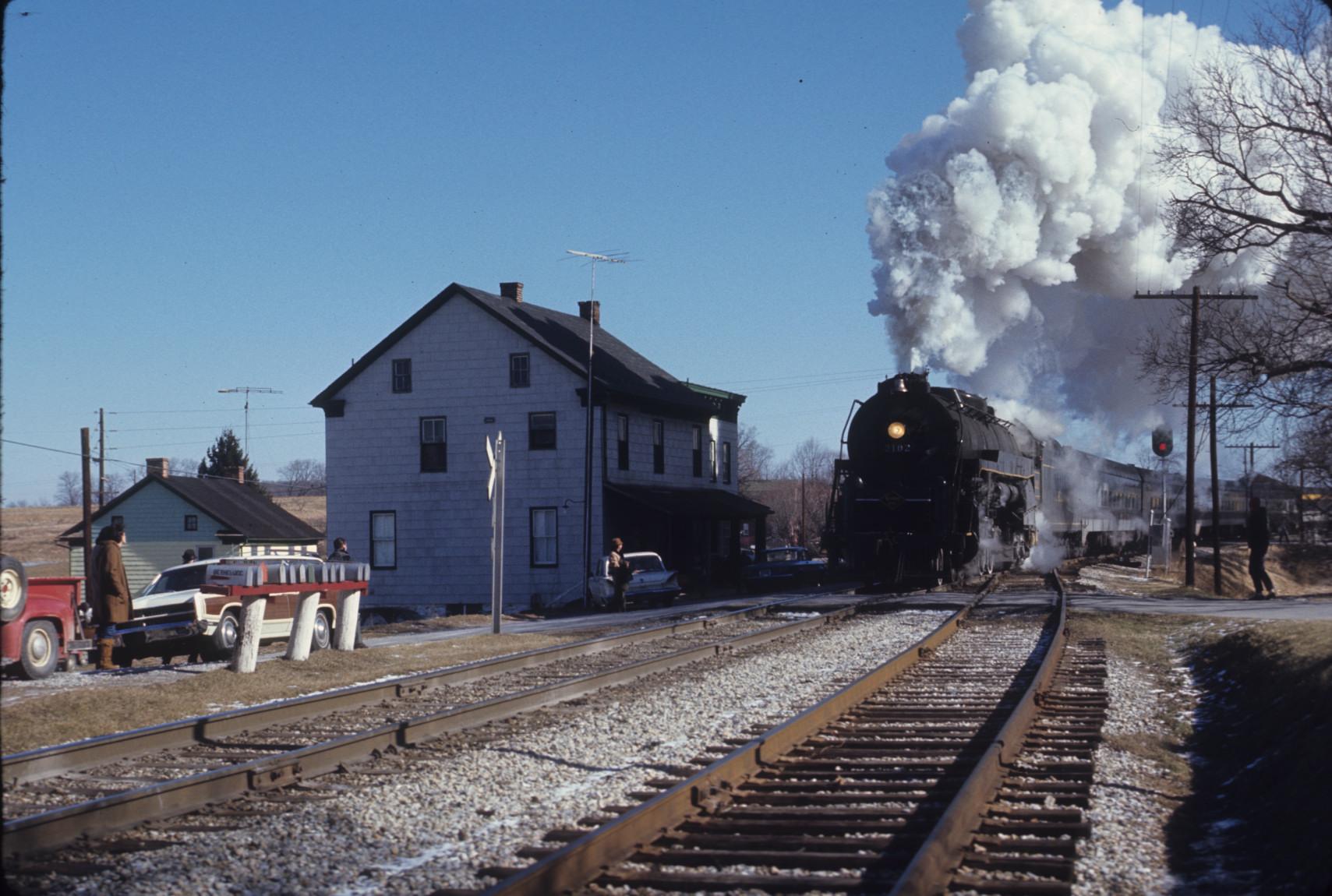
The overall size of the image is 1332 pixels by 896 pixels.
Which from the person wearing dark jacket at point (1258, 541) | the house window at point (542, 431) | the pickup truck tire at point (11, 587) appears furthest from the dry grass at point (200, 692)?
the house window at point (542, 431)

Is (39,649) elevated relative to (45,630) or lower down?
lower down

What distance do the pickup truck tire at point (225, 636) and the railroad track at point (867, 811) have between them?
947cm

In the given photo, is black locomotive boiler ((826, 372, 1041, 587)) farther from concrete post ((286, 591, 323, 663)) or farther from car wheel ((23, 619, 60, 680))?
car wheel ((23, 619, 60, 680))

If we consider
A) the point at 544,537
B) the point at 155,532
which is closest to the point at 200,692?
the point at 544,537

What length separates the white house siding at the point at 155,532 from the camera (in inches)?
2092

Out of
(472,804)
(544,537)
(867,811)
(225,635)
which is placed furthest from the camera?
(544,537)

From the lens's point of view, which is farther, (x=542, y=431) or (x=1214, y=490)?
(x=1214, y=490)

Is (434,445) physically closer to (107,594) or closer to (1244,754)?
(107,594)

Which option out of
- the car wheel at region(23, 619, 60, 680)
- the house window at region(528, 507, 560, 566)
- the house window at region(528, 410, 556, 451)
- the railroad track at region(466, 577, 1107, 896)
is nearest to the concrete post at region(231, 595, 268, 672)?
the car wheel at region(23, 619, 60, 680)

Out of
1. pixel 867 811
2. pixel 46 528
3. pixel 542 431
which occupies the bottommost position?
pixel 46 528

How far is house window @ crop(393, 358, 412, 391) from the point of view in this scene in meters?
38.5

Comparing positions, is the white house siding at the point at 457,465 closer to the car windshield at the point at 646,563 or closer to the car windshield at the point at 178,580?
the car windshield at the point at 646,563

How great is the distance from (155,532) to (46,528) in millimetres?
34790

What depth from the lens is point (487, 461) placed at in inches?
1518
